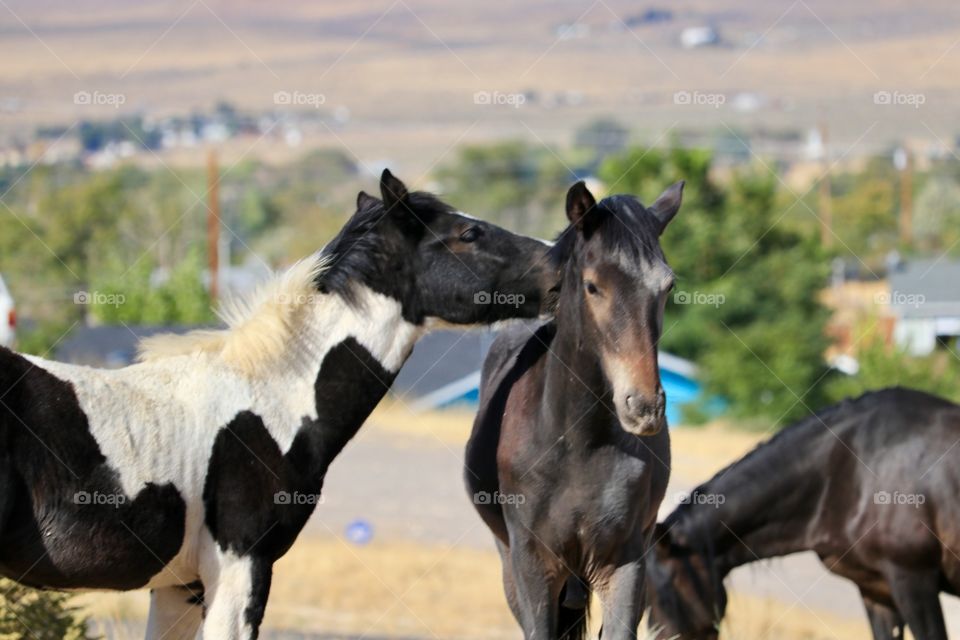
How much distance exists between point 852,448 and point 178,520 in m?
4.67

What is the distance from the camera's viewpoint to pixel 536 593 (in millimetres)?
5922

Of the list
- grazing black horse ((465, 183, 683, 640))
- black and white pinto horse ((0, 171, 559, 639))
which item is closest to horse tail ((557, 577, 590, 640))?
grazing black horse ((465, 183, 683, 640))

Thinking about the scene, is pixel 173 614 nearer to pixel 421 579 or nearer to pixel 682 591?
pixel 682 591

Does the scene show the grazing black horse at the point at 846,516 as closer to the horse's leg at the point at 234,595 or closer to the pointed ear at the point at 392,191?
the pointed ear at the point at 392,191

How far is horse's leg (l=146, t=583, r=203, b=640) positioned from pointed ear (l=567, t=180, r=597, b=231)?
7.15ft

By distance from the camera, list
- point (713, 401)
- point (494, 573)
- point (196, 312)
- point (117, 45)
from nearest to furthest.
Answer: point (494, 573)
point (713, 401)
point (196, 312)
point (117, 45)

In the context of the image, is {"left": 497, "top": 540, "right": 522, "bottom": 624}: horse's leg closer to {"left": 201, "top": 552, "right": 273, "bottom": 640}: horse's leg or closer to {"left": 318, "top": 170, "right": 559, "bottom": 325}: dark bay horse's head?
{"left": 318, "top": 170, "right": 559, "bottom": 325}: dark bay horse's head

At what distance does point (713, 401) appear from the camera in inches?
1218

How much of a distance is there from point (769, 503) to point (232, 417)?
13.9ft

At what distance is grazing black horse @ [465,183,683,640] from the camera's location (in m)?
5.41

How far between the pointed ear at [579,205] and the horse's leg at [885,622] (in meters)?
3.74

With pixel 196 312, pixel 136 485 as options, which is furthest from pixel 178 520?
pixel 196 312

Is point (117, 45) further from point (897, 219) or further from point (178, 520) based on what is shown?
point (178, 520)

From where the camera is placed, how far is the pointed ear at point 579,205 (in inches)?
217
